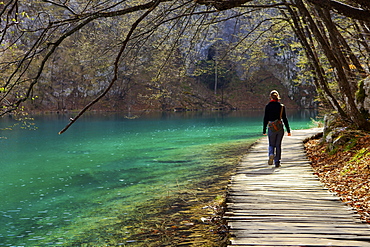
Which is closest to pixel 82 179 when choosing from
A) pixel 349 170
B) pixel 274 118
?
pixel 274 118

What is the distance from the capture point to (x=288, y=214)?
4918 millimetres

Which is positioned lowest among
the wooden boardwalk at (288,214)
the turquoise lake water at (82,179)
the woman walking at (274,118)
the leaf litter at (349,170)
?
the turquoise lake water at (82,179)

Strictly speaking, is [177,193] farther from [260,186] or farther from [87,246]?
[87,246]

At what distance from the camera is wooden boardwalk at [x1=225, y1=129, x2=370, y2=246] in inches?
158

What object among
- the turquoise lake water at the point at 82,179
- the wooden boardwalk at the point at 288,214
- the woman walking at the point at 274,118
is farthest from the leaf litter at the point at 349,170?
the turquoise lake water at the point at 82,179

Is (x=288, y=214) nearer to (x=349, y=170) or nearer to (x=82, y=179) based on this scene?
(x=349, y=170)

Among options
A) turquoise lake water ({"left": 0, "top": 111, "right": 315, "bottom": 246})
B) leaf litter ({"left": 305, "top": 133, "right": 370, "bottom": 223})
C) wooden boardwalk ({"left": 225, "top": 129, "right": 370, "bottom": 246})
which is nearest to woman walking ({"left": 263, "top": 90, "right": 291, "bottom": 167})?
wooden boardwalk ({"left": 225, "top": 129, "right": 370, "bottom": 246})

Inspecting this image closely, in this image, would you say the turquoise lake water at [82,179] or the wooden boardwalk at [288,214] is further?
the turquoise lake water at [82,179]

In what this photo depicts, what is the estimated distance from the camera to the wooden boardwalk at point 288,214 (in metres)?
4.01

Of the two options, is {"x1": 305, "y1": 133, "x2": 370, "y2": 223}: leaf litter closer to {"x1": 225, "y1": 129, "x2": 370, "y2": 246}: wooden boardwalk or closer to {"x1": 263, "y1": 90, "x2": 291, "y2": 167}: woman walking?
{"x1": 225, "y1": 129, "x2": 370, "y2": 246}: wooden boardwalk

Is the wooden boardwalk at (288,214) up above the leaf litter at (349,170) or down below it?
below

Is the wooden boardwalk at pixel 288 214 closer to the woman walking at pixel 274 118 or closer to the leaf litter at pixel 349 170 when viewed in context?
the leaf litter at pixel 349 170

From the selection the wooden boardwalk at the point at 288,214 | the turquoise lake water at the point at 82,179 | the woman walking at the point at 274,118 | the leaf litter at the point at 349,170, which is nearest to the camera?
the wooden boardwalk at the point at 288,214

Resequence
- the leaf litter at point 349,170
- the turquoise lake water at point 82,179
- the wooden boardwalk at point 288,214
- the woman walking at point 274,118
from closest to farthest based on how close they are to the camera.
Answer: the wooden boardwalk at point 288,214 → the leaf litter at point 349,170 → the turquoise lake water at point 82,179 → the woman walking at point 274,118
